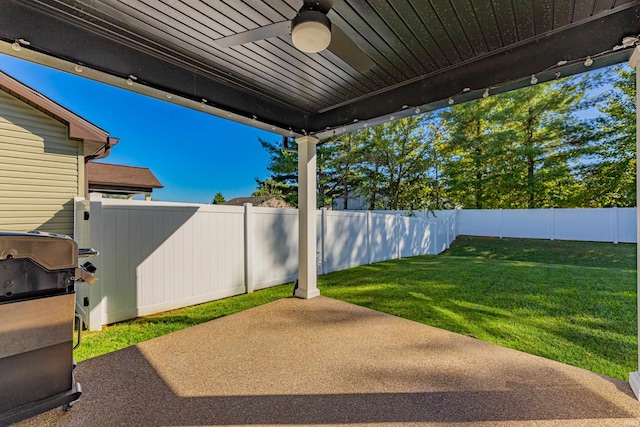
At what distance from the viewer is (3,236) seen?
1511mm

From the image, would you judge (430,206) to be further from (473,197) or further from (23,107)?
(23,107)

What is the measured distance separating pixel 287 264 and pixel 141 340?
2.79 metres

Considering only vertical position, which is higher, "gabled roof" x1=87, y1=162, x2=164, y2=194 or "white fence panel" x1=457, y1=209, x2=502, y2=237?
"gabled roof" x1=87, y1=162, x2=164, y2=194

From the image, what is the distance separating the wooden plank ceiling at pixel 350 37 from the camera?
1.88 m

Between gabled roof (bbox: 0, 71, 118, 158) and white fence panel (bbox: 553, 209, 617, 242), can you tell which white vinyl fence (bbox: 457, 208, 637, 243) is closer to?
white fence panel (bbox: 553, 209, 617, 242)

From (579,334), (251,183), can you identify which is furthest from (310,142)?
(251,183)

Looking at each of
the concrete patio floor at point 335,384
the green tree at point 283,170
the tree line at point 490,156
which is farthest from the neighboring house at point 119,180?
the concrete patio floor at point 335,384

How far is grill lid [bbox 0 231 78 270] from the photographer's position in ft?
5.02

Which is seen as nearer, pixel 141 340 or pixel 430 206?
pixel 141 340

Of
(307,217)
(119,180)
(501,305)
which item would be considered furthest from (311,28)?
(119,180)

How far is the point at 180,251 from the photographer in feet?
12.7

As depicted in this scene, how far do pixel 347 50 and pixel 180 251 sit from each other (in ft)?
10.8

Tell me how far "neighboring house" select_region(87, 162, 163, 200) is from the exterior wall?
156 inches

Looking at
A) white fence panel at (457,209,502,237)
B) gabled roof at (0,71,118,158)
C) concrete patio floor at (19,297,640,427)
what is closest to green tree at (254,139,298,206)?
white fence panel at (457,209,502,237)
